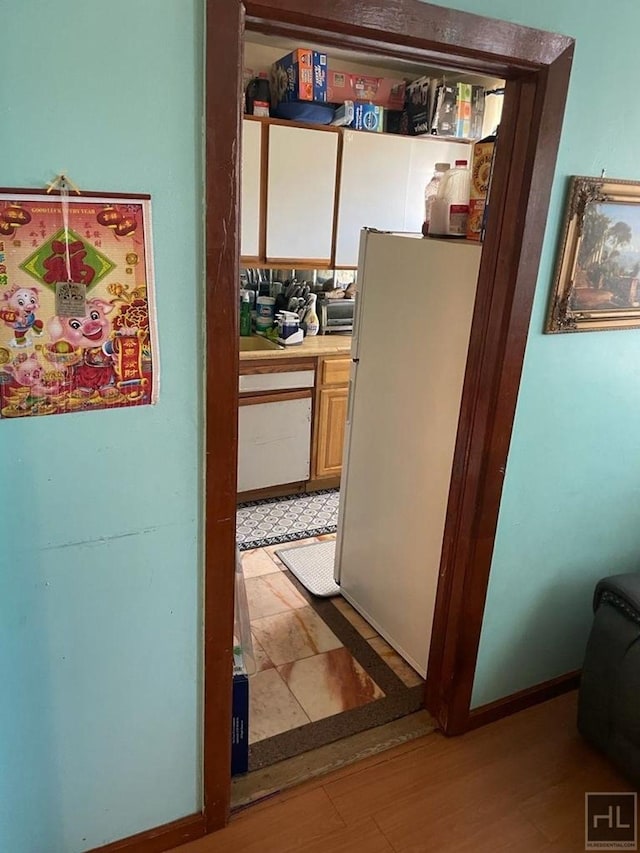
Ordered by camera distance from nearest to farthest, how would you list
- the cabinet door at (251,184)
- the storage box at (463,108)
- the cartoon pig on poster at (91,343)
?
the cartoon pig on poster at (91,343), the cabinet door at (251,184), the storage box at (463,108)

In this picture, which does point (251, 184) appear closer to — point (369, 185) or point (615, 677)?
point (369, 185)

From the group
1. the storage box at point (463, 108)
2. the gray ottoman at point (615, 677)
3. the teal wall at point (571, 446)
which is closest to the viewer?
the teal wall at point (571, 446)

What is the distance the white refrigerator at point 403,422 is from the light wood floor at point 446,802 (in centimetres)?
38

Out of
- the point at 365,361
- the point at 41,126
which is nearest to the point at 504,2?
the point at 41,126

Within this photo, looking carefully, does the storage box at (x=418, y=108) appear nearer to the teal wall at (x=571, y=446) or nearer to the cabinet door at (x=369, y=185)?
the cabinet door at (x=369, y=185)

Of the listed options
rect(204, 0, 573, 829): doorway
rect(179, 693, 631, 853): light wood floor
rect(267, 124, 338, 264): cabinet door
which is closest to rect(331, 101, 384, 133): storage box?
rect(267, 124, 338, 264): cabinet door

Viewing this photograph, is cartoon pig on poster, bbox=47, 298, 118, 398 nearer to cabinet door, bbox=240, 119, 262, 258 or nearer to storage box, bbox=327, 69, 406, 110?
cabinet door, bbox=240, 119, 262, 258

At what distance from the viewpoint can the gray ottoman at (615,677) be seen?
1814 mm

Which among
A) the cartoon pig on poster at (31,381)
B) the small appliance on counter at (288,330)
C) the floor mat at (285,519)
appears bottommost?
the floor mat at (285,519)

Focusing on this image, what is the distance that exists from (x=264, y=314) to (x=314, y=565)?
56.1 inches

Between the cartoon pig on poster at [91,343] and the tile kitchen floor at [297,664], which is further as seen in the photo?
the tile kitchen floor at [297,664]

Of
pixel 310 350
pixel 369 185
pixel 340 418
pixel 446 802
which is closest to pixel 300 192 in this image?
pixel 369 185

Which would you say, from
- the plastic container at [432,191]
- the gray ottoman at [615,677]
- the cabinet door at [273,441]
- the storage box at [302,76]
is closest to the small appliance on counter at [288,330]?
the cabinet door at [273,441]

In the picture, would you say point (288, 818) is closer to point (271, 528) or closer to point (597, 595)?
point (597, 595)
